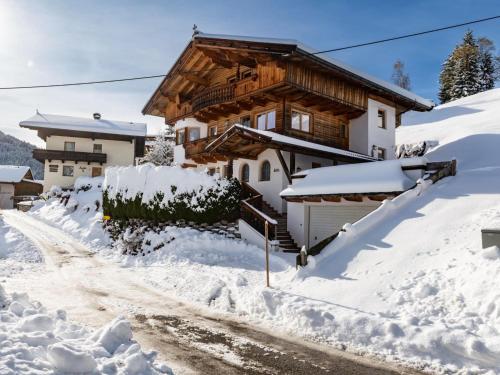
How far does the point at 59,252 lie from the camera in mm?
18016

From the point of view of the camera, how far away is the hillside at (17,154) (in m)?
108

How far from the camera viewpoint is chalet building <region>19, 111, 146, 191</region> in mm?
43562

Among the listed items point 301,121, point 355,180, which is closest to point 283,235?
point 355,180

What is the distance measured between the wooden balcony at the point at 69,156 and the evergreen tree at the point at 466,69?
5282 cm

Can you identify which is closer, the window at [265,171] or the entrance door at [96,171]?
the window at [265,171]

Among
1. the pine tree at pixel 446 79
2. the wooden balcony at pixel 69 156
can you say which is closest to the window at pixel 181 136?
the wooden balcony at pixel 69 156

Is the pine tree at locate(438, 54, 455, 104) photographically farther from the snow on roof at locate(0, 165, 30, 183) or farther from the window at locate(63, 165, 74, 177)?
the snow on roof at locate(0, 165, 30, 183)

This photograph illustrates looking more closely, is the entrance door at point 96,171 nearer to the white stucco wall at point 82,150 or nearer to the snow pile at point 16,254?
the white stucco wall at point 82,150

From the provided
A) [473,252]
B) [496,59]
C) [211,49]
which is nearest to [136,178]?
[211,49]

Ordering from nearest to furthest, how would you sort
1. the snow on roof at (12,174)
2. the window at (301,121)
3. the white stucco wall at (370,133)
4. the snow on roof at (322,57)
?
1. the snow on roof at (322,57)
2. the window at (301,121)
3. the white stucco wall at (370,133)
4. the snow on roof at (12,174)

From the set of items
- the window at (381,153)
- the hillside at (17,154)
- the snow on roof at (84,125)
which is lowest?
the window at (381,153)

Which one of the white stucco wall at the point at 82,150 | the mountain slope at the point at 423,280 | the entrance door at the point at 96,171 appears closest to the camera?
the mountain slope at the point at 423,280

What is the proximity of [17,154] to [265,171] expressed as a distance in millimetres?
121279

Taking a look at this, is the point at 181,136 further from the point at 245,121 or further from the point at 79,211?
the point at 79,211
